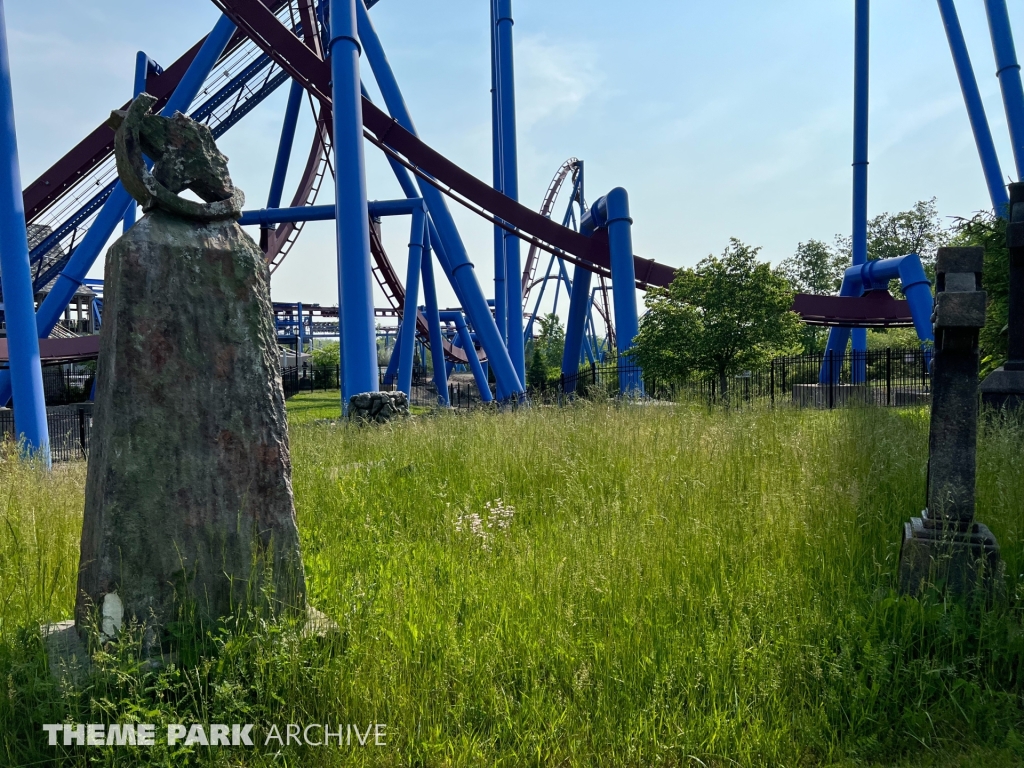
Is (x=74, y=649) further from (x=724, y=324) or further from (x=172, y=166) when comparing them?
(x=724, y=324)

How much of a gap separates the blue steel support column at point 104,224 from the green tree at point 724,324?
415 inches

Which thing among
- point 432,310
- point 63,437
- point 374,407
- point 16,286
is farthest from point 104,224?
point 374,407

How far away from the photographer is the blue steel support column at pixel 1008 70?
13.1 metres

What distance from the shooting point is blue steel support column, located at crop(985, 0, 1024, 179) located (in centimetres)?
1315

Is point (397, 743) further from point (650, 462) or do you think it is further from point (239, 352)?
point (650, 462)

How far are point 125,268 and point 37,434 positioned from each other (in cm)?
744

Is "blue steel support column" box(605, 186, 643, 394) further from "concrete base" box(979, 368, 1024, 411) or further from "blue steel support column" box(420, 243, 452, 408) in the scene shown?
"concrete base" box(979, 368, 1024, 411)

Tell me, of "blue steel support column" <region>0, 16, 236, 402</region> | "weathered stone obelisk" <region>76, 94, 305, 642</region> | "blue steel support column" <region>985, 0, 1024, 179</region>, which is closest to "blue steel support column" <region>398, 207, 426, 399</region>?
"blue steel support column" <region>0, 16, 236, 402</region>

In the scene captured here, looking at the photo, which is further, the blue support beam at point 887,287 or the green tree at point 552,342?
the green tree at point 552,342

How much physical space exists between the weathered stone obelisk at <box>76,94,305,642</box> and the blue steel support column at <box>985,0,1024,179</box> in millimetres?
16491

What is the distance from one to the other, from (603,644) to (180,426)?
66.0 inches

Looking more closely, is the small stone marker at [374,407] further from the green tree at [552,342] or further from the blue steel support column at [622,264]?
the green tree at [552,342]

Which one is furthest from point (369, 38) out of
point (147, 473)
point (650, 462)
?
point (147, 473)

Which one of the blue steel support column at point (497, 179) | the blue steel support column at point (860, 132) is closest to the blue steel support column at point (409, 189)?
the blue steel support column at point (497, 179)
